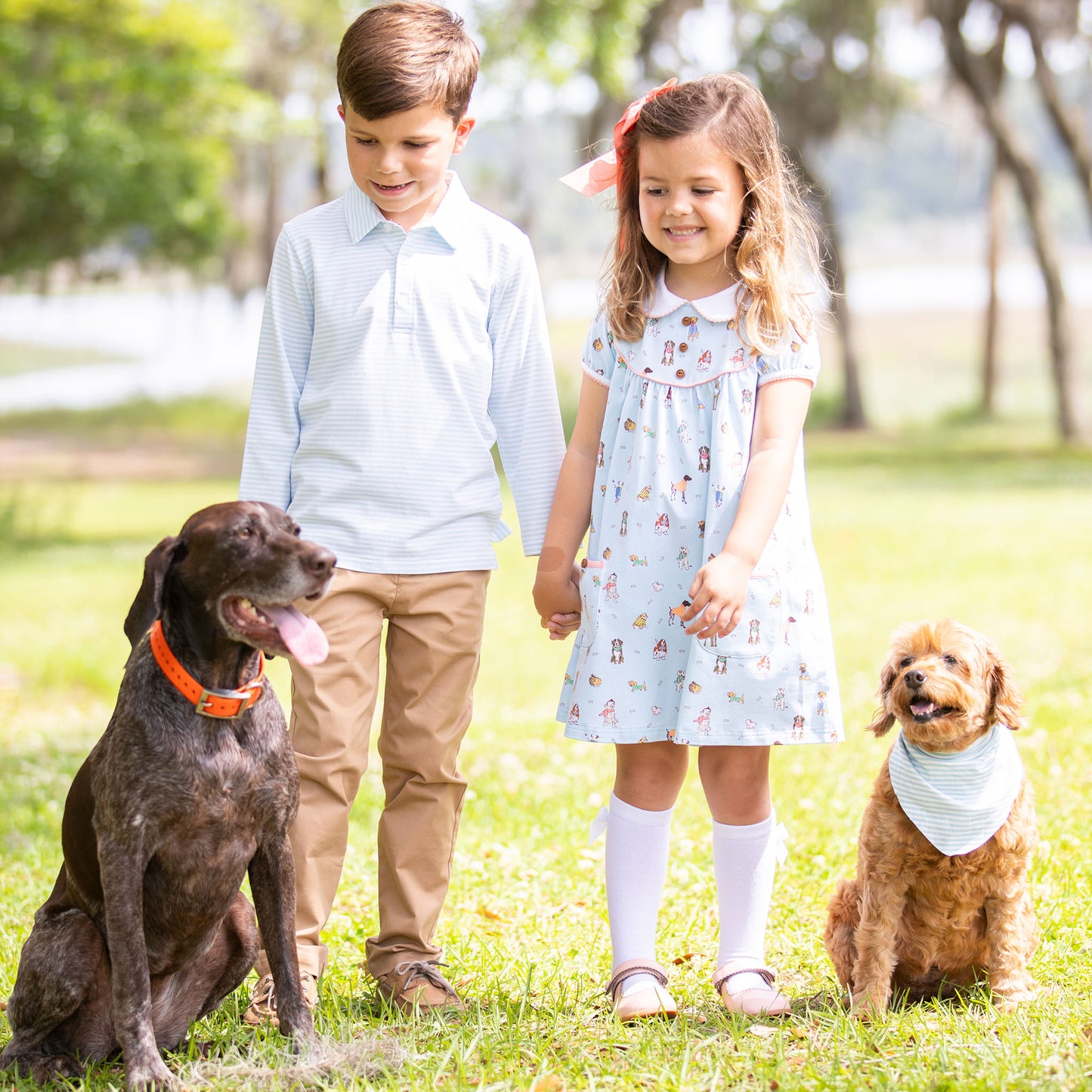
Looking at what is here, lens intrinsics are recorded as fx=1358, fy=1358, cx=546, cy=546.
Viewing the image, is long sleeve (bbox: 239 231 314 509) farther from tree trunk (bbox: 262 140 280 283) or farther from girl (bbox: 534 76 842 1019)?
tree trunk (bbox: 262 140 280 283)

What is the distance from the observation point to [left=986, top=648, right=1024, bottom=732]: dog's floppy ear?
3.31 meters

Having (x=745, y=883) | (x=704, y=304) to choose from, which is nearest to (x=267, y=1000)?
(x=745, y=883)

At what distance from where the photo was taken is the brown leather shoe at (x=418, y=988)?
11.6 feet

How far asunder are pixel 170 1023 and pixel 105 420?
30.9m

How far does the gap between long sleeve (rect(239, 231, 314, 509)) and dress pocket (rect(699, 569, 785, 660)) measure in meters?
1.24

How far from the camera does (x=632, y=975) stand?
349 cm

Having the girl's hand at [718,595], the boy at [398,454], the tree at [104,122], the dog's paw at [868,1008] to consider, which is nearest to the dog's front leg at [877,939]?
the dog's paw at [868,1008]

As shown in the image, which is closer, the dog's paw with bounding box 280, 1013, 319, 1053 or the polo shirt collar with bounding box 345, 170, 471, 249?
Result: the dog's paw with bounding box 280, 1013, 319, 1053

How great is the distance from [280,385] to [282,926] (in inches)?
55.4

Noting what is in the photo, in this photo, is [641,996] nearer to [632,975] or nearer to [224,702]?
[632,975]

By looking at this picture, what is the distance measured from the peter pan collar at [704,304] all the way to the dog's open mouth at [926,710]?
107cm

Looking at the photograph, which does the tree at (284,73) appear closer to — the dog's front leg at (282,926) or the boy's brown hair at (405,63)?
the boy's brown hair at (405,63)

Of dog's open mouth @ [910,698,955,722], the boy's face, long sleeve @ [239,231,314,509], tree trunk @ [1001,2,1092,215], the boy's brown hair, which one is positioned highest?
tree trunk @ [1001,2,1092,215]

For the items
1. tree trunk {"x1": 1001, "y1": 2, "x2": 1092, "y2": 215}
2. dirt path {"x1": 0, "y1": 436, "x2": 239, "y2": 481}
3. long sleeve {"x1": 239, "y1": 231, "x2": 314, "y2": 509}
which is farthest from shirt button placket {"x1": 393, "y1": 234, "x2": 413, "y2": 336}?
dirt path {"x1": 0, "y1": 436, "x2": 239, "y2": 481}
